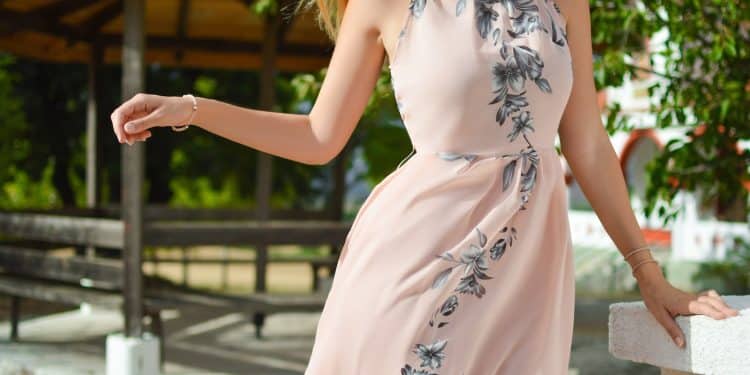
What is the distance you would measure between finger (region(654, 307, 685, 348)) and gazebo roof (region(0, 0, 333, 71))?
725 centimetres

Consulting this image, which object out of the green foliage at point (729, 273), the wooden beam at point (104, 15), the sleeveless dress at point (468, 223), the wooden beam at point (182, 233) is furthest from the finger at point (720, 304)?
the green foliage at point (729, 273)

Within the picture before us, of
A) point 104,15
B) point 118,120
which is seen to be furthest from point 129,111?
point 104,15

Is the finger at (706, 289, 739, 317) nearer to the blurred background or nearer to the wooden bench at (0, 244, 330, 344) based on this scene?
the blurred background

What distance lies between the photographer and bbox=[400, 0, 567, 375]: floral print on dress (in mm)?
1824

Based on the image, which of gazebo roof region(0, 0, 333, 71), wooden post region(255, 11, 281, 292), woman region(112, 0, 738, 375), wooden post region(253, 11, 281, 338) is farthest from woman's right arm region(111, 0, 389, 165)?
gazebo roof region(0, 0, 333, 71)

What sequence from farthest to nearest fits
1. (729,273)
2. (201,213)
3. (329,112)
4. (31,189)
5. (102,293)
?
1. (31,189)
2. (729,273)
3. (201,213)
4. (102,293)
5. (329,112)

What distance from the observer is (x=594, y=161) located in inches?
79.4

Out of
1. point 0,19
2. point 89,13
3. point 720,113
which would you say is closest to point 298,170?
point 89,13

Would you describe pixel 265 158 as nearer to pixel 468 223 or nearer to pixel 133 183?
pixel 133 183

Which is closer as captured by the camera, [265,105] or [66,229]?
[66,229]

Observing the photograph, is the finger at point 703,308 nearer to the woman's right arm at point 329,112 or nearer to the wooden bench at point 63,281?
the woman's right arm at point 329,112

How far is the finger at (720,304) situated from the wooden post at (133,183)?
196 inches

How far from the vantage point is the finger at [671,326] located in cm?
193

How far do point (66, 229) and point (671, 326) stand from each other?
5.87m
